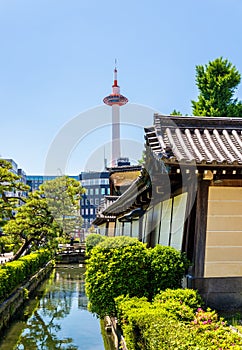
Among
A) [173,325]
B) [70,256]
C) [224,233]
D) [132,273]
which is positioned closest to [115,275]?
[132,273]

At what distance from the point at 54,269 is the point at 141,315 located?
29254 millimetres

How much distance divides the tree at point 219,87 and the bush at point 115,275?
19.7 metres

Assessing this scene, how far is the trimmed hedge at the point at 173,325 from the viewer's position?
429cm

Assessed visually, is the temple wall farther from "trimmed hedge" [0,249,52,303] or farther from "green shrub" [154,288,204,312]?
"trimmed hedge" [0,249,52,303]

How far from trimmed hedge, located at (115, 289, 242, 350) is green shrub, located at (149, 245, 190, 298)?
0.58 m

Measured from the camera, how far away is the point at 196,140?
800cm

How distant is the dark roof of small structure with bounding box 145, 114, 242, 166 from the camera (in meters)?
6.68

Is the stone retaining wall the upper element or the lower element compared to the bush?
lower

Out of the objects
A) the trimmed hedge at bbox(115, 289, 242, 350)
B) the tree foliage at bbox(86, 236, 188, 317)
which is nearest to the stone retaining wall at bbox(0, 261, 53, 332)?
the tree foliage at bbox(86, 236, 188, 317)

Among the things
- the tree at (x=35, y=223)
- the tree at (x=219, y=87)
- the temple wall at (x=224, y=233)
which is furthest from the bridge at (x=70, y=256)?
the temple wall at (x=224, y=233)

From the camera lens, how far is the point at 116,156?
3444cm

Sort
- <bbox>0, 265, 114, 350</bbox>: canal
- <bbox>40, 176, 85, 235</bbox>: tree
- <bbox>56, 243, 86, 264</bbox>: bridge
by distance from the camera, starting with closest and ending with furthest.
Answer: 1. <bbox>0, 265, 114, 350</bbox>: canal
2. <bbox>40, 176, 85, 235</bbox>: tree
3. <bbox>56, 243, 86, 264</bbox>: bridge

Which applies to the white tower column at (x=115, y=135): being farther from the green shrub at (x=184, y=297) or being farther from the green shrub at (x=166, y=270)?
the green shrub at (x=184, y=297)

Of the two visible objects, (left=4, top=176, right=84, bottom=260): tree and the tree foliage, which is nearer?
the tree foliage
